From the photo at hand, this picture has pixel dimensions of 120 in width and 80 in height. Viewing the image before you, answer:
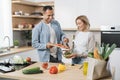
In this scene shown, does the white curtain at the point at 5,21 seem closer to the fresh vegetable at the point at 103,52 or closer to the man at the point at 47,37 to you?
the man at the point at 47,37

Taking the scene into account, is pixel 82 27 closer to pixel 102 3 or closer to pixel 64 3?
pixel 102 3

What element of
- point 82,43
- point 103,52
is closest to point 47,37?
point 82,43

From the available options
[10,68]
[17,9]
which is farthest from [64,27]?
[10,68]

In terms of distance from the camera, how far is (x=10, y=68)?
82.7 inches

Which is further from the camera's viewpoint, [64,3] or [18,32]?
[18,32]

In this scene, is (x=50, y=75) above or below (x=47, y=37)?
below

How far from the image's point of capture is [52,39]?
2.69 meters

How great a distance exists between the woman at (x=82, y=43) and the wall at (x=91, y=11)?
1242mm

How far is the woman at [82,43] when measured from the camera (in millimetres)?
2572

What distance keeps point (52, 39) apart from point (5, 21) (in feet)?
5.73

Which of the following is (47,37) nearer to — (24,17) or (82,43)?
(82,43)

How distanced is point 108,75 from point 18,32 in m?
3.12

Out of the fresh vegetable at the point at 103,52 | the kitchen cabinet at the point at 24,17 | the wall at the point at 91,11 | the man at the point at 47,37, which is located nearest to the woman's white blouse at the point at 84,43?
the man at the point at 47,37

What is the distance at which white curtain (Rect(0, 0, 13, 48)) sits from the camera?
3986 mm
